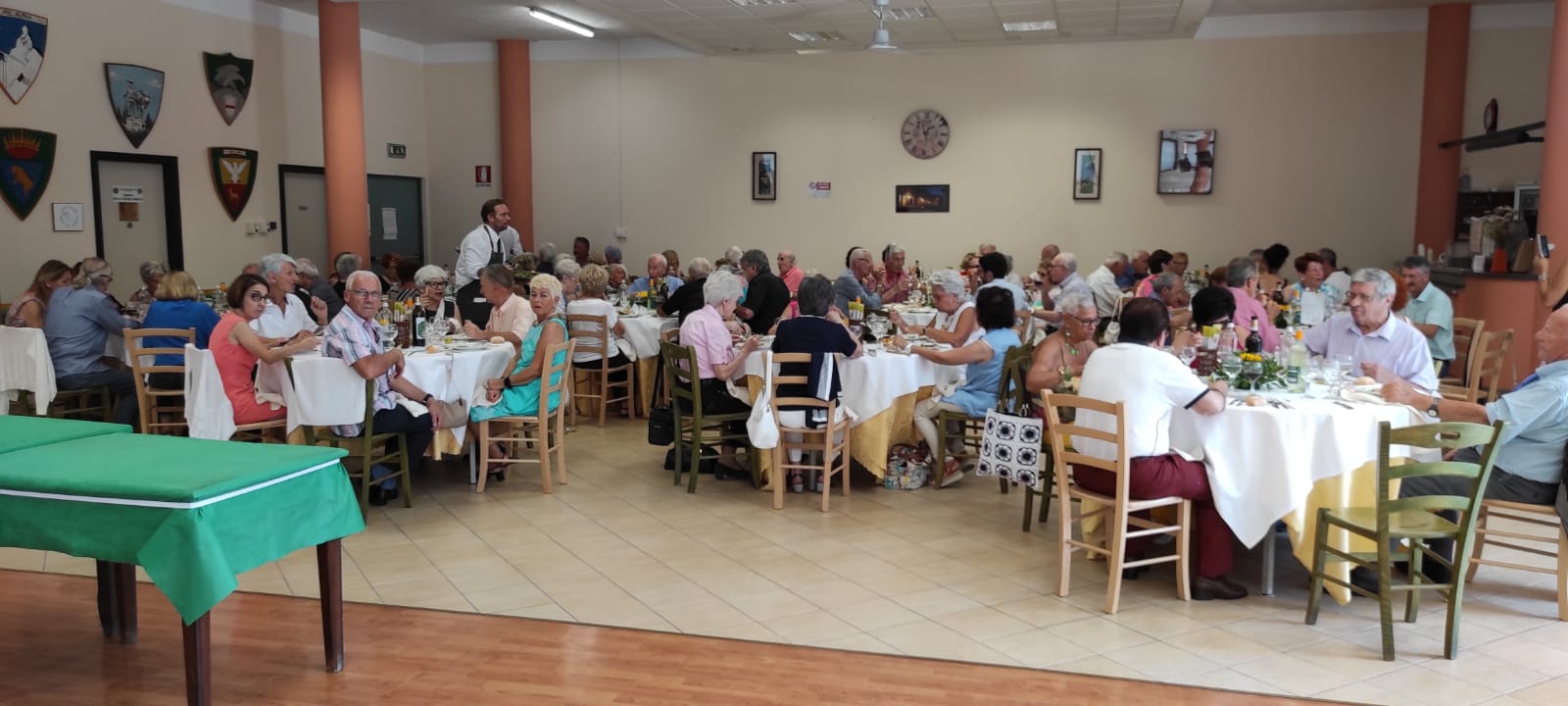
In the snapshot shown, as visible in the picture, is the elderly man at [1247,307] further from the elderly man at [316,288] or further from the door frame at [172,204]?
the door frame at [172,204]

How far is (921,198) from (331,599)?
34.0 feet

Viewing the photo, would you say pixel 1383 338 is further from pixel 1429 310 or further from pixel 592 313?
pixel 592 313

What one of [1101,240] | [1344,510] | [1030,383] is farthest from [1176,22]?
[1344,510]

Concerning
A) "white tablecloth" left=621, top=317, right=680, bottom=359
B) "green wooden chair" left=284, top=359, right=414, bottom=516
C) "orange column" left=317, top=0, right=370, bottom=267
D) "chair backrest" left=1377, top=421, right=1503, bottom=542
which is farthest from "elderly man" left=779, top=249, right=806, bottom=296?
"chair backrest" left=1377, top=421, right=1503, bottom=542

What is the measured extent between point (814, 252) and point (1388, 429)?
10.2 metres

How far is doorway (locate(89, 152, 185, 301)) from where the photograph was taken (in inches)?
386

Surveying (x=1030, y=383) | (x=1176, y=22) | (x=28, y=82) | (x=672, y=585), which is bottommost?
(x=672, y=585)

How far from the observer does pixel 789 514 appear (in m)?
5.88

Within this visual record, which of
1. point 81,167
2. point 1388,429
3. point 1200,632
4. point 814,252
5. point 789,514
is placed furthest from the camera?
point 814,252

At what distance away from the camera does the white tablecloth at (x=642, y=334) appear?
8.41m

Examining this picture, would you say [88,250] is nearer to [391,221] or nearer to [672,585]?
[391,221]

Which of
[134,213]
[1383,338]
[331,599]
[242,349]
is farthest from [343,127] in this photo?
[1383,338]

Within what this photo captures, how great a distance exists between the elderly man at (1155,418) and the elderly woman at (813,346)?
169 cm

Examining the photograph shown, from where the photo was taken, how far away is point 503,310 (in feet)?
22.7
